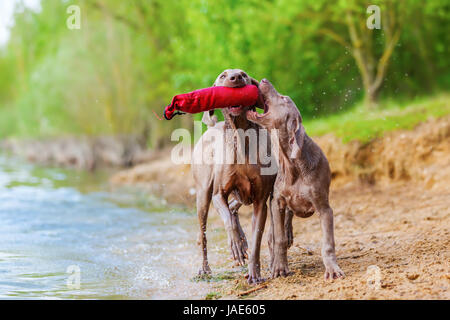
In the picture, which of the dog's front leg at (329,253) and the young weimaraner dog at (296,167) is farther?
the young weimaraner dog at (296,167)

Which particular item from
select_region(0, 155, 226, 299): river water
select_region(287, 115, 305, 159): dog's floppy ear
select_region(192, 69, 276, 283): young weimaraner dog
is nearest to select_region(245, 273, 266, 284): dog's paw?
select_region(192, 69, 276, 283): young weimaraner dog

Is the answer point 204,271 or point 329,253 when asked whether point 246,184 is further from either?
point 204,271

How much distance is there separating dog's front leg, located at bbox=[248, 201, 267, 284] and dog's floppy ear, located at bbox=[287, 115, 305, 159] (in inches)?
35.5

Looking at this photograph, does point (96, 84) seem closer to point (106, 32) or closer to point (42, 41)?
point (106, 32)

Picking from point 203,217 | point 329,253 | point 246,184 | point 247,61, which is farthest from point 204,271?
point 247,61

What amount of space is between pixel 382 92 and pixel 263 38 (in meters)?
4.33

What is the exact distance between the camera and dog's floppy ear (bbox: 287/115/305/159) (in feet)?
18.1

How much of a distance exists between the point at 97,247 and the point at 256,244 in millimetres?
3893

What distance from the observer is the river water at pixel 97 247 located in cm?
643

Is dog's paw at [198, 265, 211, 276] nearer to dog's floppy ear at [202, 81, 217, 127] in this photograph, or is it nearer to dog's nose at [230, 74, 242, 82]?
dog's floppy ear at [202, 81, 217, 127]

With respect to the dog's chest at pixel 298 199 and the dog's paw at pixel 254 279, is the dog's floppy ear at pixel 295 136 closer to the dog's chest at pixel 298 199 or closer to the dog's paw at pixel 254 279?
the dog's chest at pixel 298 199

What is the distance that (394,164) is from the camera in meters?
10.5

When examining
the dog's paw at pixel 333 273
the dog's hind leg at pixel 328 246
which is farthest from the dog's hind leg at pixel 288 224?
the dog's paw at pixel 333 273

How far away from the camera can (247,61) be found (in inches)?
680
